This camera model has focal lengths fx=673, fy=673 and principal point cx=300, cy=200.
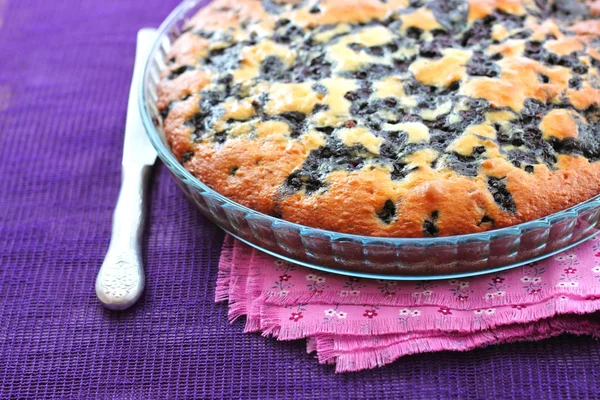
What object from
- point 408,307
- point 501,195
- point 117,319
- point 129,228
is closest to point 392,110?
point 501,195

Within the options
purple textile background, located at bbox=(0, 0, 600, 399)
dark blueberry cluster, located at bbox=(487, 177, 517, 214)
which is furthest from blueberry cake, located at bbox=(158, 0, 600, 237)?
purple textile background, located at bbox=(0, 0, 600, 399)

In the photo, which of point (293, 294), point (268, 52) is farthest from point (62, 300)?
point (268, 52)

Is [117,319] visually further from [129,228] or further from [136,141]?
[136,141]

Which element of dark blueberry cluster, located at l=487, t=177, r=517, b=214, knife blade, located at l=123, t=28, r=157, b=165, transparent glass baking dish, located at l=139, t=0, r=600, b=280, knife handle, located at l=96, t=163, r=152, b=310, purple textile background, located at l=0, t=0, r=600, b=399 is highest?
dark blueberry cluster, located at l=487, t=177, r=517, b=214

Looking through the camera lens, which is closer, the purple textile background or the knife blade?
the purple textile background

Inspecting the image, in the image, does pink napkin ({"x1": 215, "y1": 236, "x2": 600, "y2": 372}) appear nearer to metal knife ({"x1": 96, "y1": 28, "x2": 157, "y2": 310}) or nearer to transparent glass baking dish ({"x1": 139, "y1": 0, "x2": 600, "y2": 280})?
transparent glass baking dish ({"x1": 139, "y1": 0, "x2": 600, "y2": 280})

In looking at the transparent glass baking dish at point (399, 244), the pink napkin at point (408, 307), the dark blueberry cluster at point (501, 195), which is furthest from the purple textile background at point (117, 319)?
the dark blueberry cluster at point (501, 195)

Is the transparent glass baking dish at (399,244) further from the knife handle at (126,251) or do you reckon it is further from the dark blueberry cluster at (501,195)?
the knife handle at (126,251)
